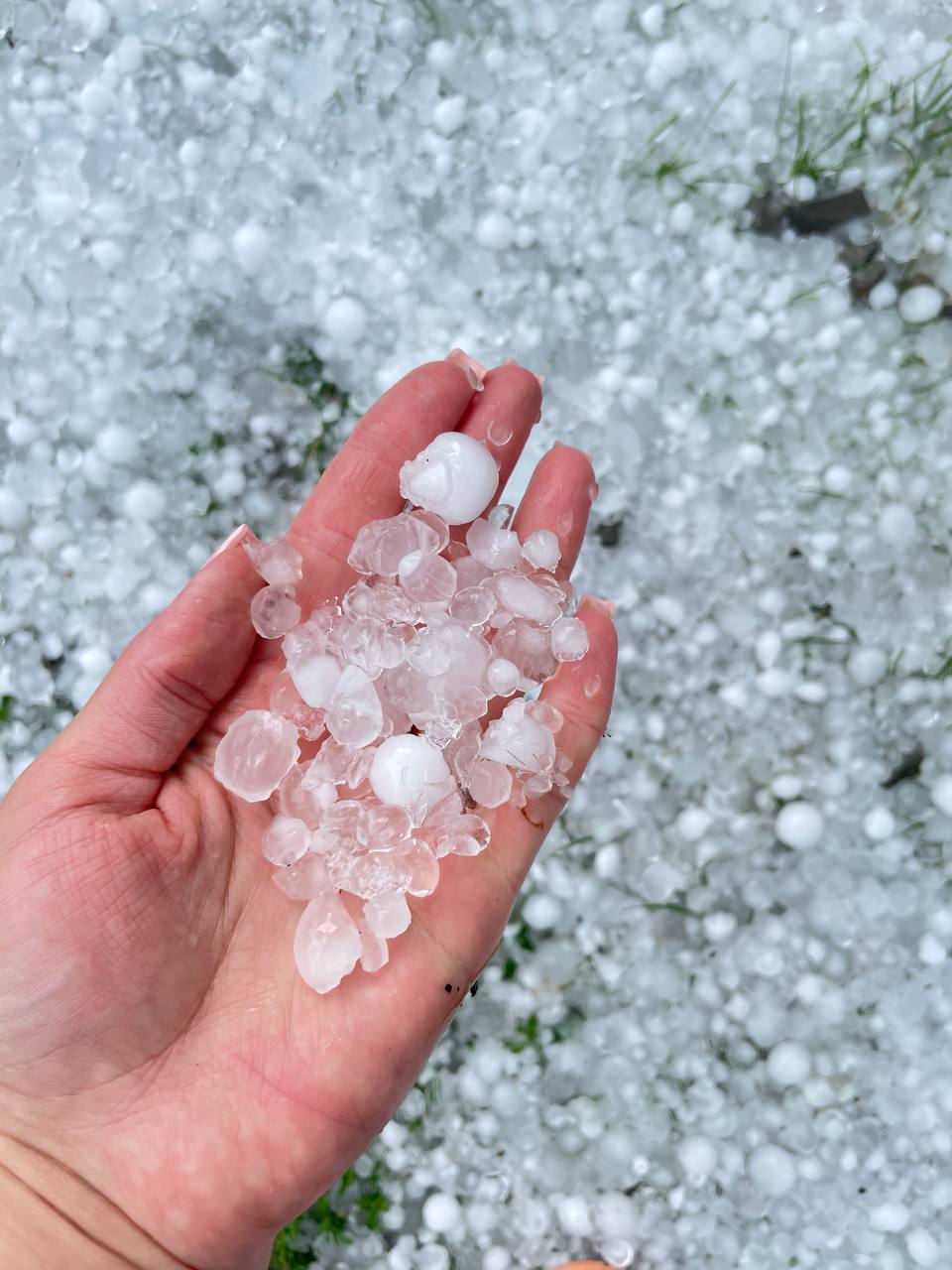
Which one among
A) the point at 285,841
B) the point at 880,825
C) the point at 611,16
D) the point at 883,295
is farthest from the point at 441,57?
the point at 880,825

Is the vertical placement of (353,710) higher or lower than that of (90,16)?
lower

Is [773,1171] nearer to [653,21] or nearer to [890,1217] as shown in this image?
[890,1217]

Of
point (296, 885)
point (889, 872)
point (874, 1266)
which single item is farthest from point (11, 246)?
point (874, 1266)

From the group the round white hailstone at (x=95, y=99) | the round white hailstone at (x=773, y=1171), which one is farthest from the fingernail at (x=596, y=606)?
the round white hailstone at (x=95, y=99)

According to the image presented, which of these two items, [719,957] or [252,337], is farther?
[252,337]

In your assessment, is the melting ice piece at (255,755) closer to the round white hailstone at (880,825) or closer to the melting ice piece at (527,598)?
the melting ice piece at (527,598)

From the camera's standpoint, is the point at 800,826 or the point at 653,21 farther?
the point at 653,21

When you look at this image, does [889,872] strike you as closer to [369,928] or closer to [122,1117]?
[369,928]
